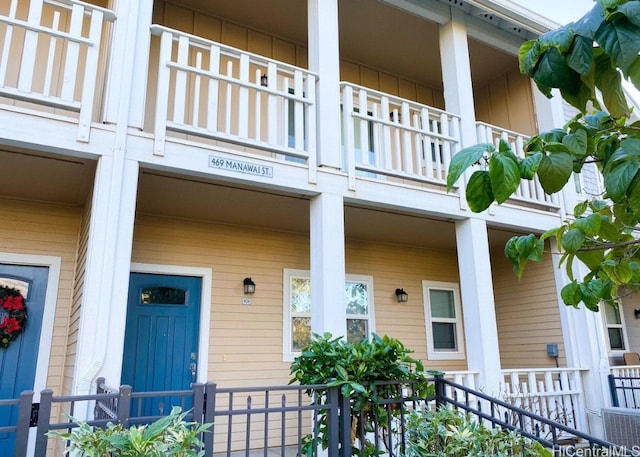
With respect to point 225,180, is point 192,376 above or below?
below

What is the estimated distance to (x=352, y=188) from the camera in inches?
190

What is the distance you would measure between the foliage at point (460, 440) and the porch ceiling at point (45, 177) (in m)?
3.44

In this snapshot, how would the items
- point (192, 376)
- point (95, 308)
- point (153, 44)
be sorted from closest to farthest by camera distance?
point (95, 308), point (192, 376), point (153, 44)

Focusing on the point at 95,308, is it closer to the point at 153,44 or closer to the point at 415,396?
the point at 415,396

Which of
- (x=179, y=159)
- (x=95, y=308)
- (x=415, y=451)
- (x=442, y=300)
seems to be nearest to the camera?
(x=415, y=451)

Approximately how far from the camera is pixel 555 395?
230 inches

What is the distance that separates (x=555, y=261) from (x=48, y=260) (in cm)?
648

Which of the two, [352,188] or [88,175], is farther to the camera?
[352,188]

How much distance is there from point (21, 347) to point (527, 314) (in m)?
6.75

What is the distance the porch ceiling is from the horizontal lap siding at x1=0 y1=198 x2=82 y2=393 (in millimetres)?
140

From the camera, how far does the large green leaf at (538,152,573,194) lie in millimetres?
1350

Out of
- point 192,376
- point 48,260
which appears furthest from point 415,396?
point 48,260

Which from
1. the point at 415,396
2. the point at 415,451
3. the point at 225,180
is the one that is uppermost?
the point at 225,180

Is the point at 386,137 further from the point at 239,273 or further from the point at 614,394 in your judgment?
the point at 614,394
